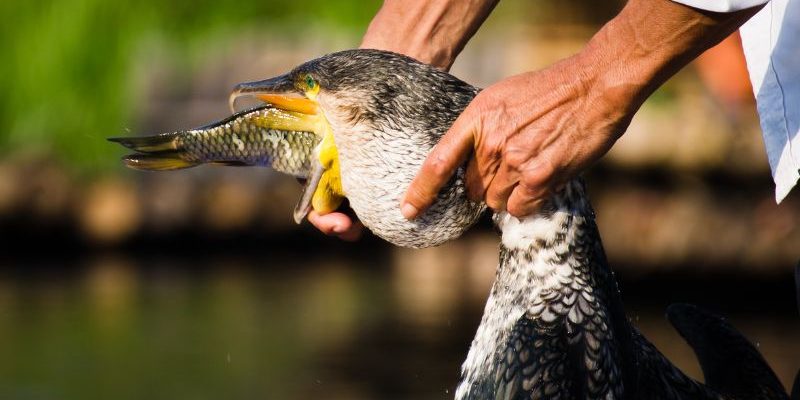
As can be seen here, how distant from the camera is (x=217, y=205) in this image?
8133mm

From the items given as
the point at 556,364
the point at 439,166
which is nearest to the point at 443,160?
the point at 439,166

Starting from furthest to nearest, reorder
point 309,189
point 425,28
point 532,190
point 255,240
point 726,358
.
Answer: point 255,240
point 425,28
point 726,358
point 309,189
point 532,190

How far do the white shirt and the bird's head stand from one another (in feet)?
1.64

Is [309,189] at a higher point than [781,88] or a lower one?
lower

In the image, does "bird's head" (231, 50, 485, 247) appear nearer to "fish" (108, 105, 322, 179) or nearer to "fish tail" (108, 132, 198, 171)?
"fish" (108, 105, 322, 179)

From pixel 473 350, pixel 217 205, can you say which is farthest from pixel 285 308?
pixel 473 350

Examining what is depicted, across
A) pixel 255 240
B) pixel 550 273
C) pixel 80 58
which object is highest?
pixel 80 58

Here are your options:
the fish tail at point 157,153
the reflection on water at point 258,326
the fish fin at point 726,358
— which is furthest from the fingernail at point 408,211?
the reflection on water at point 258,326

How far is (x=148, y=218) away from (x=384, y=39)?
18.2ft

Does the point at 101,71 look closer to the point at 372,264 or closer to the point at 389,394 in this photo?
the point at 372,264

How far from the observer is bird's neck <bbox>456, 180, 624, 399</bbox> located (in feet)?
6.98

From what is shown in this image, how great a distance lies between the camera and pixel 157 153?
2.40m

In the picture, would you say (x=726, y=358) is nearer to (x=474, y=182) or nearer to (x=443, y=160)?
(x=474, y=182)

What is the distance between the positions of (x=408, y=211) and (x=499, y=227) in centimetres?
17
